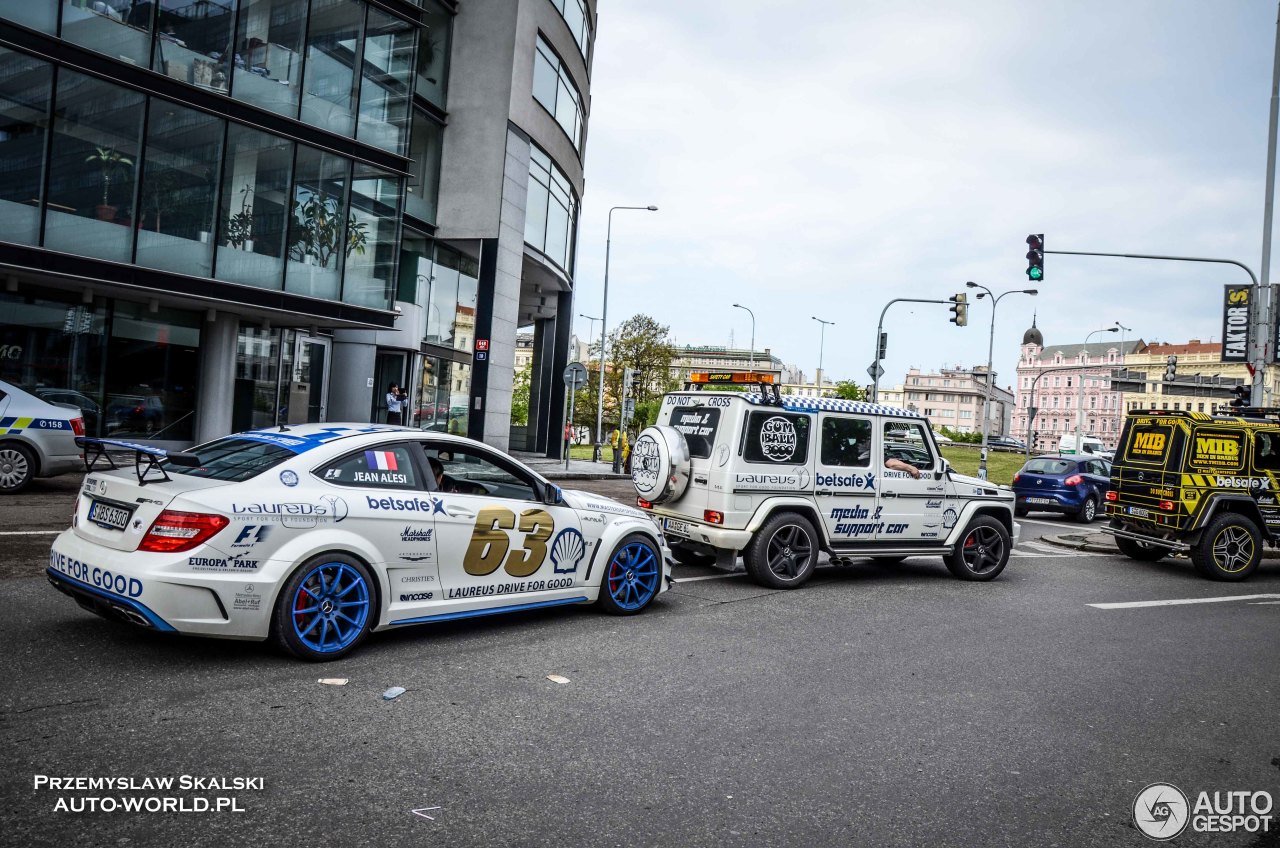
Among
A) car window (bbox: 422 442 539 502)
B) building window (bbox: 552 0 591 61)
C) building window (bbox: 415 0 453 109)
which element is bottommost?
car window (bbox: 422 442 539 502)

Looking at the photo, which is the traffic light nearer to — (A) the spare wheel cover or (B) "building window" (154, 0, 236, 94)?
(A) the spare wheel cover

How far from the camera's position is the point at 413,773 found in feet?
12.3

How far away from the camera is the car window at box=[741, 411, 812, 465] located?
870 cm

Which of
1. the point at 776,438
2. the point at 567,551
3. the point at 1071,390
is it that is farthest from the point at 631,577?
the point at 1071,390

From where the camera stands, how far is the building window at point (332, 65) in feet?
62.1

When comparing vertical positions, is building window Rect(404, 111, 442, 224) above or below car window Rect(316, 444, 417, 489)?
above

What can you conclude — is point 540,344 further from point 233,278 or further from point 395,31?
point 233,278

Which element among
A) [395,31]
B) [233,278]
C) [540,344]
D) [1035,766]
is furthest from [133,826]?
[540,344]

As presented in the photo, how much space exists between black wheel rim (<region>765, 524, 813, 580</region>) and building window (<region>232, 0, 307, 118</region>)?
15.1 meters

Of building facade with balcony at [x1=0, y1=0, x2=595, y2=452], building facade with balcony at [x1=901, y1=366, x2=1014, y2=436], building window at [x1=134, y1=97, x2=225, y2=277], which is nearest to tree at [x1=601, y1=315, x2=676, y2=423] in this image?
building facade with balcony at [x1=0, y1=0, x2=595, y2=452]

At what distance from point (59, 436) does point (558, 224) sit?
2030 centimetres

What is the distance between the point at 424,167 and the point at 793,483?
19964 millimetres

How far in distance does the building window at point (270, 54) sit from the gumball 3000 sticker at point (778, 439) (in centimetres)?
1450

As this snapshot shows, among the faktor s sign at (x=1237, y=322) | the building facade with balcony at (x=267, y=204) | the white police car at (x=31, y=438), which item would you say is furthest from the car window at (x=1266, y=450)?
the building facade with balcony at (x=267, y=204)
